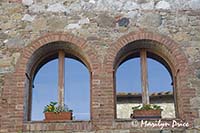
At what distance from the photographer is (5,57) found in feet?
24.1

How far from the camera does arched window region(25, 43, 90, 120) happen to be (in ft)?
23.8

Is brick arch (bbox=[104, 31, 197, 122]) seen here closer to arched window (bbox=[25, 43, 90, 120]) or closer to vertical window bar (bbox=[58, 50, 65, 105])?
arched window (bbox=[25, 43, 90, 120])

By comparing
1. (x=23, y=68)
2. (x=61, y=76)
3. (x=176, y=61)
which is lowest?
(x=61, y=76)

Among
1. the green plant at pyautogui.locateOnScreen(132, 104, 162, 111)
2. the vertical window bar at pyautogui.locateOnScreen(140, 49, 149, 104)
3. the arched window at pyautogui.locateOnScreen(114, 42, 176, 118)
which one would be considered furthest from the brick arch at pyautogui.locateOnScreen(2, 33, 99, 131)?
the green plant at pyautogui.locateOnScreen(132, 104, 162, 111)

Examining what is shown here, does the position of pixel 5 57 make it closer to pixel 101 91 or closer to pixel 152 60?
pixel 101 91

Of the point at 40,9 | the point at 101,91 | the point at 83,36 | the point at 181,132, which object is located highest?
the point at 40,9

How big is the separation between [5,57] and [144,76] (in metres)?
2.91

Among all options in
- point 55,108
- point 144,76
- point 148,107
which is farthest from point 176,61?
point 55,108

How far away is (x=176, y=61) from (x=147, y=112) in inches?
48.6

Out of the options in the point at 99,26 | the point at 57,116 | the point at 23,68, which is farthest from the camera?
the point at 99,26

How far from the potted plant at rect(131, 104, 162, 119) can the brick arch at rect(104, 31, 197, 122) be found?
1.57 feet

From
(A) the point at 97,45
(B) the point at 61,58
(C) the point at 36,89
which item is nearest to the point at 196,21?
(A) the point at 97,45

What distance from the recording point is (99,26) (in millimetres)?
7582

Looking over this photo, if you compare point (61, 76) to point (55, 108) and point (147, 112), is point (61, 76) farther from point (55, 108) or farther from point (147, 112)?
point (147, 112)
